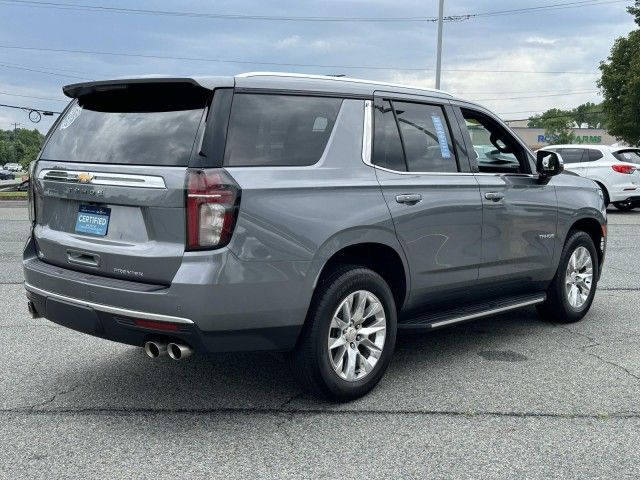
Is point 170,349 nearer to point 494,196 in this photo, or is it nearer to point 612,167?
point 494,196

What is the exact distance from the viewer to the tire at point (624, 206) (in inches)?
749

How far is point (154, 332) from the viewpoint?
375cm

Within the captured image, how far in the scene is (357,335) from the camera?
434cm

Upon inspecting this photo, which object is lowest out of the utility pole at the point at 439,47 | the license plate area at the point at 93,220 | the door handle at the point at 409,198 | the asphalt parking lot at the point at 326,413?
the asphalt parking lot at the point at 326,413

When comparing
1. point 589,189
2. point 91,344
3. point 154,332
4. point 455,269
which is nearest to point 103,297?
point 154,332

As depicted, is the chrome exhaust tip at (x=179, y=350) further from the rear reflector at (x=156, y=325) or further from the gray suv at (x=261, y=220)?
the rear reflector at (x=156, y=325)

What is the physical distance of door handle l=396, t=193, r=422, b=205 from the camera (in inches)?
179

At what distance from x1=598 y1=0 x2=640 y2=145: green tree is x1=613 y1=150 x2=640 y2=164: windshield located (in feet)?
52.1

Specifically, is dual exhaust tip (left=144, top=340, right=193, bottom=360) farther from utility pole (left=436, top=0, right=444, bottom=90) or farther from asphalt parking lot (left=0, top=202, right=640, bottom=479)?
utility pole (left=436, top=0, right=444, bottom=90)

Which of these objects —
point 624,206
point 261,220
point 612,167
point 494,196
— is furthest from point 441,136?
point 624,206

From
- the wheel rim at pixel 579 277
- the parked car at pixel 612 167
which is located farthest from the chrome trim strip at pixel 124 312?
the parked car at pixel 612 167

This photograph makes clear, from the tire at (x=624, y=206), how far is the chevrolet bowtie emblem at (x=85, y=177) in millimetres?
17590

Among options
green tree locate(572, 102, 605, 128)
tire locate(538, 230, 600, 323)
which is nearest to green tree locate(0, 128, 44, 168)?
green tree locate(572, 102, 605, 128)

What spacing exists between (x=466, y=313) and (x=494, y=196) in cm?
92
